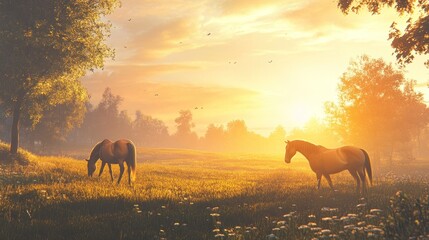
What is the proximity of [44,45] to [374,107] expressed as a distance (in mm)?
43607

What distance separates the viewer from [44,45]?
2633 centimetres

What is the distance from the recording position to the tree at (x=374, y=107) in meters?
52.4

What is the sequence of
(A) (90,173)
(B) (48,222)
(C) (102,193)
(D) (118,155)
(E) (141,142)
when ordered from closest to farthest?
(B) (48,222), (C) (102,193), (D) (118,155), (A) (90,173), (E) (141,142)

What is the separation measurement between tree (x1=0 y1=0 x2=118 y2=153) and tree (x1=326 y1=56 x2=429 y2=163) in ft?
124

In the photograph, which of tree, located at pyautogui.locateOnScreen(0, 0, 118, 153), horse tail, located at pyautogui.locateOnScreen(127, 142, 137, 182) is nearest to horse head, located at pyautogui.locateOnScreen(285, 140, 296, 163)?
horse tail, located at pyautogui.locateOnScreen(127, 142, 137, 182)

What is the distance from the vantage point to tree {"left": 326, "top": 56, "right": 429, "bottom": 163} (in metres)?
52.4

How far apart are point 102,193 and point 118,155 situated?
248 inches

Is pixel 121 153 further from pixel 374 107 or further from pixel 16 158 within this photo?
pixel 374 107

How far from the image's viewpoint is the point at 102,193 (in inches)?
499

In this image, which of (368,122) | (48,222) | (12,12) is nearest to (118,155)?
(48,222)

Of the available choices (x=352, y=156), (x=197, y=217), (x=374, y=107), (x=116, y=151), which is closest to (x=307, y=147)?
(x=352, y=156)

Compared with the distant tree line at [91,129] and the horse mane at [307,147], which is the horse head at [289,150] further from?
the distant tree line at [91,129]

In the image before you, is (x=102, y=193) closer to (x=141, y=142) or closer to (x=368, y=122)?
(x=368, y=122)

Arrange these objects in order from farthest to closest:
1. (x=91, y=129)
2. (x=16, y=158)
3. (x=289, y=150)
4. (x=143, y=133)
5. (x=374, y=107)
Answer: (x=143, y=133)
(x=91, y=129)
(x=374, y=107)
(x=16, y=158)
(x=289, y=150)
